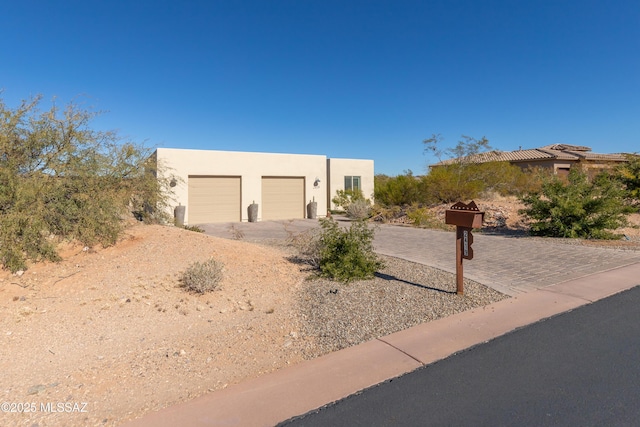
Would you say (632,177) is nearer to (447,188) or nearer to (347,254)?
(447,188)

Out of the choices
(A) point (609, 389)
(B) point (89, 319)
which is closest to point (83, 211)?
(B) point (89, 319)

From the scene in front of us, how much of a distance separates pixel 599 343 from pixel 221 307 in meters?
4.54

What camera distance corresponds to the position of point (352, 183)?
23531 mm

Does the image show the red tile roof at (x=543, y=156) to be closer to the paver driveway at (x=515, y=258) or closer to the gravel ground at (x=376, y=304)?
the paver driveway at (x=515, y=258)

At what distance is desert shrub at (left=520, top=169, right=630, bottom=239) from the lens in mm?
11031

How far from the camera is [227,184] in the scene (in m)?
19.3

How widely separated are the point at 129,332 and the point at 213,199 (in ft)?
48.9

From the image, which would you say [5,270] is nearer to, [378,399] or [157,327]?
[157,327]

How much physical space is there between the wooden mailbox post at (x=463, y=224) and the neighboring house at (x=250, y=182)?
1396cm

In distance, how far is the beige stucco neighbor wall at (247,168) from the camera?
706 inches

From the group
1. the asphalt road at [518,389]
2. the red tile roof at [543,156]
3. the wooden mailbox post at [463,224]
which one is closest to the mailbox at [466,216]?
the wooden mailbox post at [463,224]

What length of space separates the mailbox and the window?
1760cm

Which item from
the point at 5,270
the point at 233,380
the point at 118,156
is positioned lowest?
the point at 233,380

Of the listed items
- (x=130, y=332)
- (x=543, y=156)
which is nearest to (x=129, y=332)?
(x=130, y=332)
